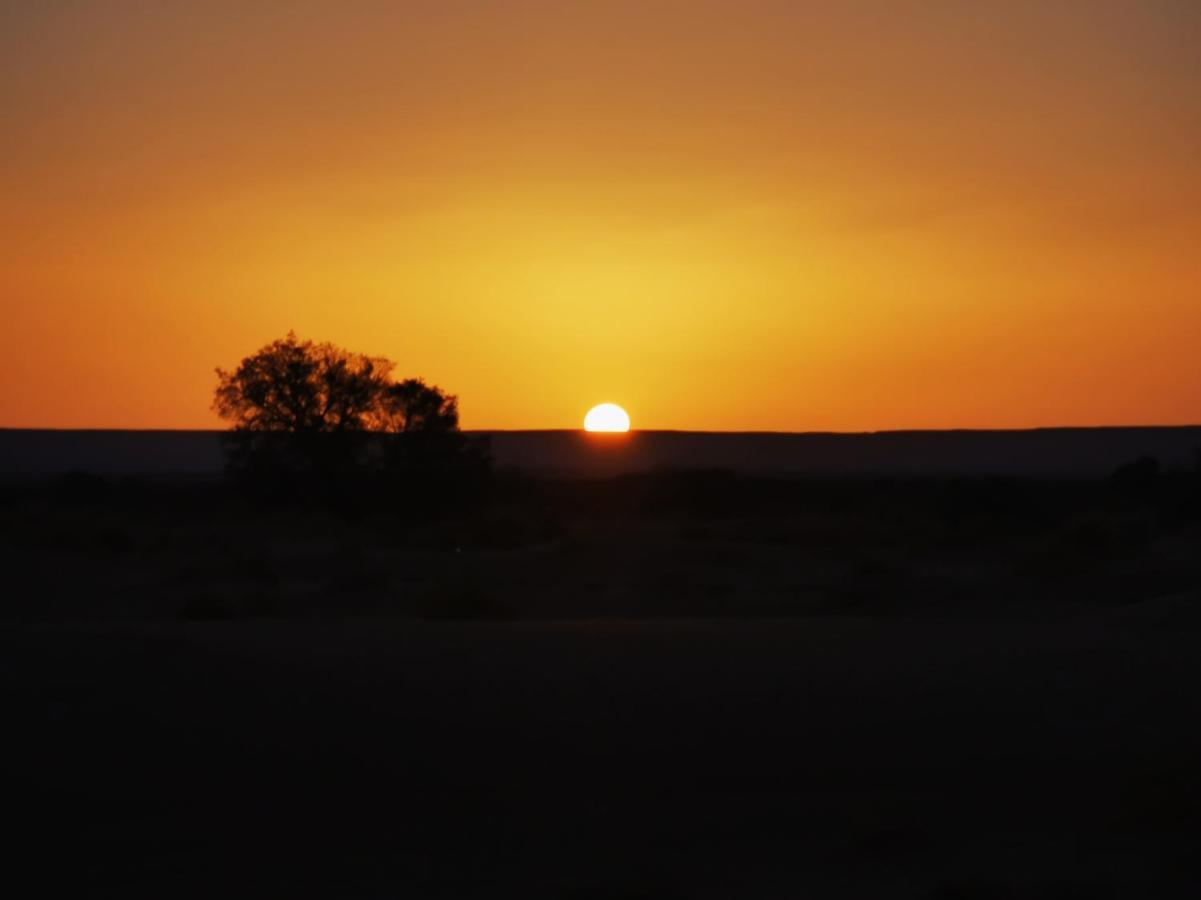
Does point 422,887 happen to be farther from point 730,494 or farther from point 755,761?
point 730,494

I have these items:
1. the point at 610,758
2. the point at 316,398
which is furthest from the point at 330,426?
the point at 610,758

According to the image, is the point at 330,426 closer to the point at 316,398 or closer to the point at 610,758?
the point at 316,398

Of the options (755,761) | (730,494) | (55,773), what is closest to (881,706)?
(755,761)

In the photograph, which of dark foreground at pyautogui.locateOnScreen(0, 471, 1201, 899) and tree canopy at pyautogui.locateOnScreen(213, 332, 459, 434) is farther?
tree canopy at pyautogui.locateOnScreen(213, 332, 459, 434)

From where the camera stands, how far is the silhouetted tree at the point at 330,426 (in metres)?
59.8

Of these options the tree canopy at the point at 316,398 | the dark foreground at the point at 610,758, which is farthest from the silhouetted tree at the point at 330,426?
the dark foreground at the point at 610,758

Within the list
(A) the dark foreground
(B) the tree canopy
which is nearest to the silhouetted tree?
(B) the tree canopy

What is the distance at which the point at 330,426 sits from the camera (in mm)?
60188

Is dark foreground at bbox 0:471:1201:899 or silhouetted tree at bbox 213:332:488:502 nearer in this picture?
dark foreground at bbox 0:471:1201:899

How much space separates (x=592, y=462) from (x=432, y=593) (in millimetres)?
159065

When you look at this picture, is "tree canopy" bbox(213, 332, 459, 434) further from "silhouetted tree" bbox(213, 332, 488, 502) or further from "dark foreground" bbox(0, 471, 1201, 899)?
"dark foreground" bbox(0, 471, 1201, 899)

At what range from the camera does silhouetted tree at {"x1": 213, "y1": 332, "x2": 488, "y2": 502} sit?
59.8 metres

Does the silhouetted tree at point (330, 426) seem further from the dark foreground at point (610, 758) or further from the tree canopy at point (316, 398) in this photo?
the dark foreground at point (610, 758)

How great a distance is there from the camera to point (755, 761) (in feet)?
43.8
